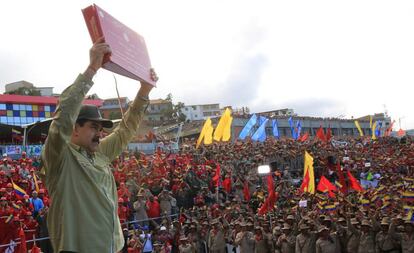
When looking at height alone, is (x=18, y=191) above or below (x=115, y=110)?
below

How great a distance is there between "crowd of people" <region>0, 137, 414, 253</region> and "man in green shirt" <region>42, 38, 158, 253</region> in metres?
6.42

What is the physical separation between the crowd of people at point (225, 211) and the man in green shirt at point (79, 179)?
642 cm

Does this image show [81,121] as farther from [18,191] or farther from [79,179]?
[18,191]

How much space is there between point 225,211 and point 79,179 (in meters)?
12.5

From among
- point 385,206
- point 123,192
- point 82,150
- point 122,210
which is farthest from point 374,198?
point 82,150

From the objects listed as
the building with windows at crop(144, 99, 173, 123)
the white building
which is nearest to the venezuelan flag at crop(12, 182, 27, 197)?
the building with windows at crop(144, 99, 173, 123)

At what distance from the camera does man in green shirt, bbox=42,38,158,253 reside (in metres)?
2.40

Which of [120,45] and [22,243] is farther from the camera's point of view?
[22,243]

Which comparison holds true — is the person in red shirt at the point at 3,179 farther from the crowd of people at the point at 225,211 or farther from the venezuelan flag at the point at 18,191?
the venezuelan flag at the point at 18,191

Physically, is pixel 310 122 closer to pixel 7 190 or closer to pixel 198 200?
pixel 198 200

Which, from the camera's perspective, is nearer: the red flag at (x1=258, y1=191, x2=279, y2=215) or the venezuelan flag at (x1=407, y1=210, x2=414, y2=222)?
the venezuelan flag at (x1=407, y1=210, x2=414, y2=222)

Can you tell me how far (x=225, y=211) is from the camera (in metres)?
14.7

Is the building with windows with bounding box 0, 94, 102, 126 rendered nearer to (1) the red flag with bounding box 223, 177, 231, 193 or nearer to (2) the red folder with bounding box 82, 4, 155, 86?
(1) the red flag with bounding box 223, 177, 231, 193

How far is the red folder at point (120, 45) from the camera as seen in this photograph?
2.67 metres
